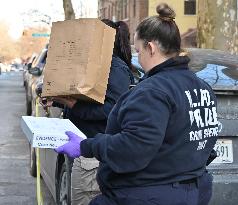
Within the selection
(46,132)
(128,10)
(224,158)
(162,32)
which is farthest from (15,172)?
(128,10)

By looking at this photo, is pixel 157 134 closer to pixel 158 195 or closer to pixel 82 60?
pixel 158 195

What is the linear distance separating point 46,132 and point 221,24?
833 centimetres

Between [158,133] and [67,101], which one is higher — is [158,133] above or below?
above

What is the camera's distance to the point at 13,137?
36.9ft

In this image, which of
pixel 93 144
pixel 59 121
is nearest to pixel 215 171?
pixel 59 121

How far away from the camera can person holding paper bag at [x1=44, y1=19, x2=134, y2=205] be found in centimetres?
398

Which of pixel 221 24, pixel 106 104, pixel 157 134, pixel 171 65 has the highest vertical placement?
pixel 171 65

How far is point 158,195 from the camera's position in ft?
8.72

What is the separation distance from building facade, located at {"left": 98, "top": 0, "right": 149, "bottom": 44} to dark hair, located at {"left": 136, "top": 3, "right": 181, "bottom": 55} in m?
31.1

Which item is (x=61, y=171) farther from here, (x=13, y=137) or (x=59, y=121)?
(x=13, y=137)

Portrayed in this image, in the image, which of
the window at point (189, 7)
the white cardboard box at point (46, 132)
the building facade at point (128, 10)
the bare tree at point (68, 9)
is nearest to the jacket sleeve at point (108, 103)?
the white cardboard box at point (46, 132)

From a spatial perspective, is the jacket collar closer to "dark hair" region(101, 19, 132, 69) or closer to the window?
"dark hair" region(101, 19, 132, 69)

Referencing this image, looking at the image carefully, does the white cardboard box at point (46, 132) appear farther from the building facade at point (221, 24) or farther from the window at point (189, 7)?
the window at point (189, 7)

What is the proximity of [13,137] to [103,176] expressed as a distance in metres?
8.69
